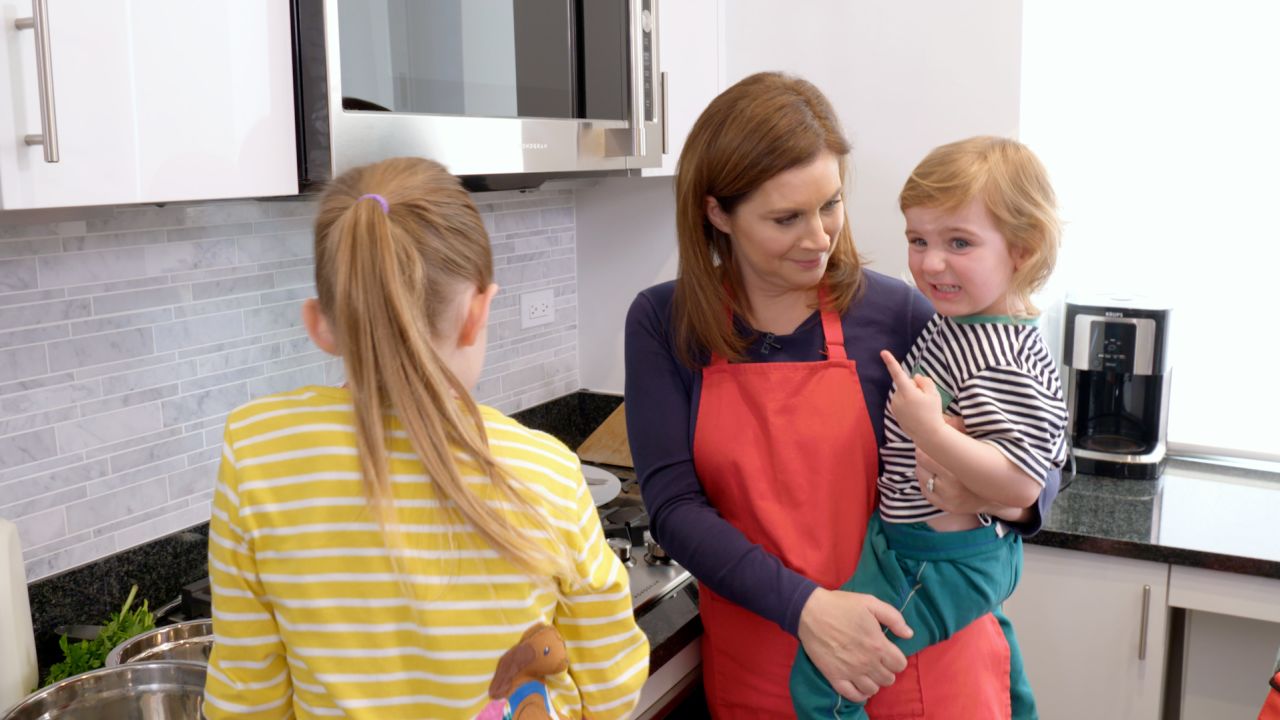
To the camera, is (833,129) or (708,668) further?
(708,668)

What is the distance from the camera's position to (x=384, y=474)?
86 cm

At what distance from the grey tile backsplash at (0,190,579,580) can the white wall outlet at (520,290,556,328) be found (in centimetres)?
56

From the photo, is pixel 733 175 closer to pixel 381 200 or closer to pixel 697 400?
pixel 697 400

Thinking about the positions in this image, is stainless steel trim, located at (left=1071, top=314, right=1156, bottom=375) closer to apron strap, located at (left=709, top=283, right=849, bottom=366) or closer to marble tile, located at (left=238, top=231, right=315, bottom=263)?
apron strap, located at (left=709, top=283, right=849, bottom=366)

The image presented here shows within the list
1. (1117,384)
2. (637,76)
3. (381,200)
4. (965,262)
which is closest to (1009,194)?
(965,262)

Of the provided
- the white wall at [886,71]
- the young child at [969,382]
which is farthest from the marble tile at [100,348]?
the white wall at [886,71]

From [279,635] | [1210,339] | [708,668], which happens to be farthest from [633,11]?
[1210,339]

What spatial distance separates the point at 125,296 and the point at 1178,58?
1.97 meters

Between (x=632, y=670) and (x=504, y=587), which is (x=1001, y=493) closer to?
(x=632, y=670)

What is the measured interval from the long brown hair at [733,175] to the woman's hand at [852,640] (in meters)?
0.33

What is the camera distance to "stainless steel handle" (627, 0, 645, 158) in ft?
5.67

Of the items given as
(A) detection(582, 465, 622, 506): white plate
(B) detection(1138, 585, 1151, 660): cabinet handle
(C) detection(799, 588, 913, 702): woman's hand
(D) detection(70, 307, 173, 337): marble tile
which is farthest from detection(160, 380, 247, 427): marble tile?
(B) detection(1138, 585, 1151, 660): cabinet handle

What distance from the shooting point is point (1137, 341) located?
205cm

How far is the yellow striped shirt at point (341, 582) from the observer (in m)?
0.88
